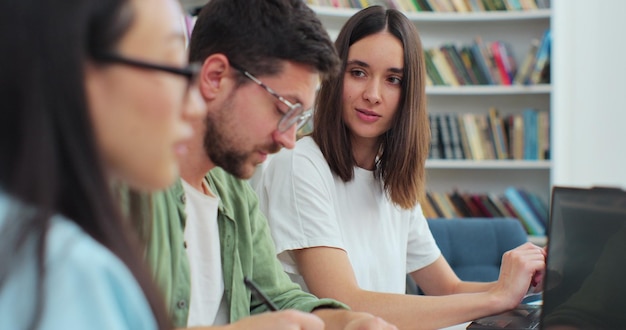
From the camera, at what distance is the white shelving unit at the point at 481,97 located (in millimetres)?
4086

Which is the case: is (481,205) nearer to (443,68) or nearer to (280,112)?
(443,68)

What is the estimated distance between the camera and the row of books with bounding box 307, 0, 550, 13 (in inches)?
159

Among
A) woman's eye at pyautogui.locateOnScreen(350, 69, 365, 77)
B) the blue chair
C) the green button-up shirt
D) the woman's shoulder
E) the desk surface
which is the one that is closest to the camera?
the green button-up shirt

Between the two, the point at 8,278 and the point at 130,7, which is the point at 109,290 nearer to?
the point at 8,278

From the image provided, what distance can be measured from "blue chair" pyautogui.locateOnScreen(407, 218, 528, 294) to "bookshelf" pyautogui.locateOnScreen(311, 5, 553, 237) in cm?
162

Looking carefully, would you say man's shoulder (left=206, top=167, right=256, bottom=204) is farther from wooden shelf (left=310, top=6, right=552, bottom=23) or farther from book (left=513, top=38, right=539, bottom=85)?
book (left=513, top=38, right=539, bottom=85)

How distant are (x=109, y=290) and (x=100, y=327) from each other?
0.08 ft

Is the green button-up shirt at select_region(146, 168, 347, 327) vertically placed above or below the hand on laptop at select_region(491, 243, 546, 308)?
above

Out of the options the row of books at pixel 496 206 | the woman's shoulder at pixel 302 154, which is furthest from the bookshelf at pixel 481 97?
the woman's shoulder at pixel 302 154

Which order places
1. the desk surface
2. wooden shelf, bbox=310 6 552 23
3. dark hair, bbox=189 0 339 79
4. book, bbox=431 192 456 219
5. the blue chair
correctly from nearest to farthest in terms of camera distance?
dark hair, bbox=189 0 339 79 → the desk surface → the blue chair → wooden shelf, bbox=310 6 552 23 → book, bbox=431 192 456 219

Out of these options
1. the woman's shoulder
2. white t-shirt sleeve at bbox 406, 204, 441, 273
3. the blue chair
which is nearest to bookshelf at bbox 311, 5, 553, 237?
the blue chair

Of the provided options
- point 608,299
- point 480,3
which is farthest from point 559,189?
point 480,3

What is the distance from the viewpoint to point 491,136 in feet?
13.5

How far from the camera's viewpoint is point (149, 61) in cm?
59
